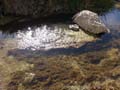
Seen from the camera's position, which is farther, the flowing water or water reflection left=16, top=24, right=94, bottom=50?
water reflection left=16, top=24, right=94, bottom=50

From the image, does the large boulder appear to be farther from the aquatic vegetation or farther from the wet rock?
the aquatic vegetation

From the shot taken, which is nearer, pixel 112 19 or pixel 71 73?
pixel 71 73

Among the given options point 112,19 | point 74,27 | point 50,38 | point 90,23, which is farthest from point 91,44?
point 112,19

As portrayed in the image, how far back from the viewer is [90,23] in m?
8.70

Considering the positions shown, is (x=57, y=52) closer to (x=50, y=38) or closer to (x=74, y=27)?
(x=50, y=38)

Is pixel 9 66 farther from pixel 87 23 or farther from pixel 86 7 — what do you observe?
pixel 86 7

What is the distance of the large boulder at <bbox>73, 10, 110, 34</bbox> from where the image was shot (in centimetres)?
853

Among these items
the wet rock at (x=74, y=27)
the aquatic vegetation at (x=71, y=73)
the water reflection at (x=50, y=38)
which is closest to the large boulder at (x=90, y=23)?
the wet rock at (x=74, y=27)

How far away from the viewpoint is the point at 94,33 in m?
8.52

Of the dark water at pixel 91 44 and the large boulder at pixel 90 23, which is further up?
the large boulder at pixel 90 23

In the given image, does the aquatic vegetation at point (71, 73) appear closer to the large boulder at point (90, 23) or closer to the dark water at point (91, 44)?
the dark water at point (91, 44)

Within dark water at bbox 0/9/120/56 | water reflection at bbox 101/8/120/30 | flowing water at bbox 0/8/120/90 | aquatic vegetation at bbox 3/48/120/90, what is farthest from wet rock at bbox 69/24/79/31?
aquatic vegetation at bbox 3/48/120/90

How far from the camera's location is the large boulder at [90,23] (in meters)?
8.53

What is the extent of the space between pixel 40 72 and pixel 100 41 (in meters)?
2.35
